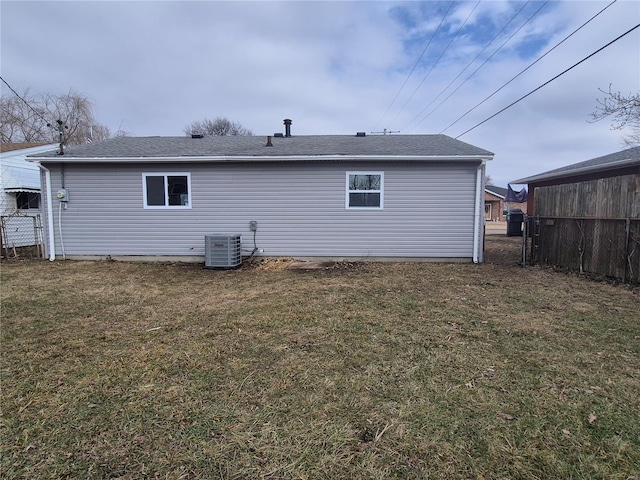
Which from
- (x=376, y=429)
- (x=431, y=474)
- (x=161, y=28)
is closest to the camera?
(x=431, y=474)

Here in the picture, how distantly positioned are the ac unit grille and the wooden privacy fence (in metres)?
7.50

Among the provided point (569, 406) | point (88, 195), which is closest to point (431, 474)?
point (569, 406)

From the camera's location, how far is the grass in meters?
1.78

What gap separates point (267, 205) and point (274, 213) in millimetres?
277

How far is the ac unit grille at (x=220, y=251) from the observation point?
7.80 m

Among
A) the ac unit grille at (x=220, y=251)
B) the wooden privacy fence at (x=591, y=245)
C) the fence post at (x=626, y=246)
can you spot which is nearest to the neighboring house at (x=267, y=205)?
the ac unit grille at (x=220, y=251)

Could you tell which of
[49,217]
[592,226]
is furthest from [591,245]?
[49,217]

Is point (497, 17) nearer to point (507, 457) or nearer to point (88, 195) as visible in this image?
point (507, 457)

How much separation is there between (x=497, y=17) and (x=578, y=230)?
6367 mm

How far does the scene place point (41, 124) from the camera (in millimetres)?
21000

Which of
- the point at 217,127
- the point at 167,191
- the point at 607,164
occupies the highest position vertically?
the point at 217,127

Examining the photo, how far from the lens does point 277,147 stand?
9094 mm

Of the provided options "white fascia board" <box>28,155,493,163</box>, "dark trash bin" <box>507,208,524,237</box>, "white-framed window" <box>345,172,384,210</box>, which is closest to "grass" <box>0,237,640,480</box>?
"white-framed window" <box>345,172,384,210</box>

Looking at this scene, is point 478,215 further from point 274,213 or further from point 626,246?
point 274,213
